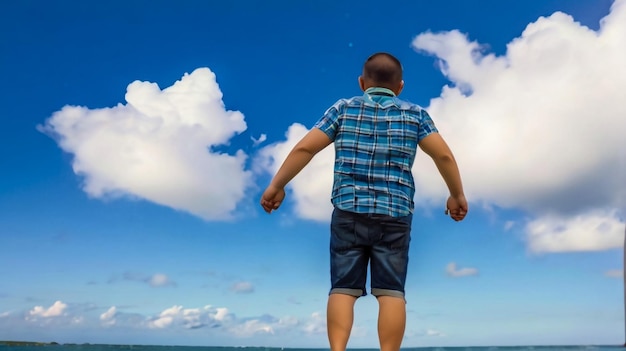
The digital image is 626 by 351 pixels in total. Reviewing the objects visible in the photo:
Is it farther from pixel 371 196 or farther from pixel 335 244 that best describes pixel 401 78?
pixel 335 244

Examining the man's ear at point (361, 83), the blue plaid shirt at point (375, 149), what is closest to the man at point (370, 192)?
the blue plaid shirt at point (375, 149)

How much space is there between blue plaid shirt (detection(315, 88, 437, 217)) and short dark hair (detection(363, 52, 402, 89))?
83 mm

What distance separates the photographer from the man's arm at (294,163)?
474cm

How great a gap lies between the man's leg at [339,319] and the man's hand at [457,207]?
1.02 m

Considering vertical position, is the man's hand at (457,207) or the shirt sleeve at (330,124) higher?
the shirt sleeve at (330,124)

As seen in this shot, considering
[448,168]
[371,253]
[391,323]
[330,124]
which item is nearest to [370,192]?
[371,253]

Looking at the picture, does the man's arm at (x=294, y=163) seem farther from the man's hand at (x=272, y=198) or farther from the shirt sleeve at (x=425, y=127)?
the shirt sleeve at (x=425, y=127)

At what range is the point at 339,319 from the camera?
4.54 metres

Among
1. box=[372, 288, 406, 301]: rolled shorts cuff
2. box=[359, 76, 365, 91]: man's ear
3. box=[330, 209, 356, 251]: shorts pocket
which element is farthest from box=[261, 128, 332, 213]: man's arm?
box=[372, 288, 406, 301]: rolled shorts cuff

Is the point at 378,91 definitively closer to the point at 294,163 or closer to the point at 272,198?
the point at 294,163

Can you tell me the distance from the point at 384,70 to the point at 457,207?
1.13 metres

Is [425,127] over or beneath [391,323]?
over

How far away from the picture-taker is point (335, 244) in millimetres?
4652

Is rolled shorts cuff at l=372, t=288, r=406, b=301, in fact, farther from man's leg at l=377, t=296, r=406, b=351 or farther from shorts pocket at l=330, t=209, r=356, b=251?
shorts pocket at l=330, t=209, r=356, b=251
